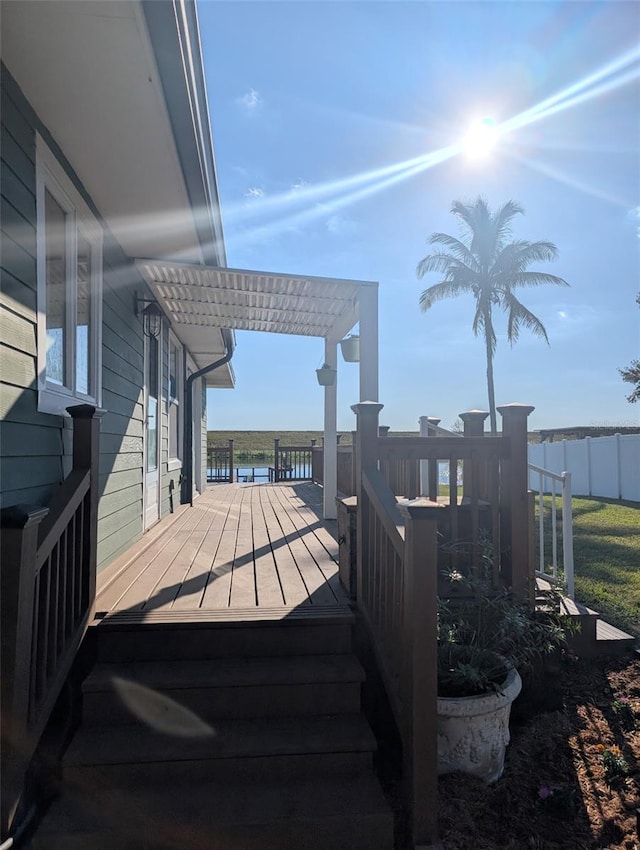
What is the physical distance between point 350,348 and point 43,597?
4189mm

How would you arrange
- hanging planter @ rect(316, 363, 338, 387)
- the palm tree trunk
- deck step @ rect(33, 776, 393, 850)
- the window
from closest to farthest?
deck step @ rect(33, 776, 393, 850)
hanging planter @ rect(316, 363, 338, 387)
the window
the palm tree trunk

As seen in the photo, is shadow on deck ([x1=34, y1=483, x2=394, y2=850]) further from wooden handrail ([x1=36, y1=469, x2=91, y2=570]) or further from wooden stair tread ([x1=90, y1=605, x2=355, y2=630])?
wooden handrail ([x1=36, y1=469, x2=91, y2=570])

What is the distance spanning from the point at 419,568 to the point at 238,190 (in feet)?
17.6

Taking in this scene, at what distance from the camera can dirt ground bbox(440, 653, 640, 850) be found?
5.57 feet

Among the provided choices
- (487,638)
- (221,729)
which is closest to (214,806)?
(221,729)

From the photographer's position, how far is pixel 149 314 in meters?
4.50

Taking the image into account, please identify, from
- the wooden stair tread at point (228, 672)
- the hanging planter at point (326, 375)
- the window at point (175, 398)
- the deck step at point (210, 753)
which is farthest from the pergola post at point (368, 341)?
the deck step at point (210, 753)

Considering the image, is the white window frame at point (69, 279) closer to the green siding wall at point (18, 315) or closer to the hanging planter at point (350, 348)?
the green siding wall at point (18, 315)

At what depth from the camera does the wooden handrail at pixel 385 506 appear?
189cm

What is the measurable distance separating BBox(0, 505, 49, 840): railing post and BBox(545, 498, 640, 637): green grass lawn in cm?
329

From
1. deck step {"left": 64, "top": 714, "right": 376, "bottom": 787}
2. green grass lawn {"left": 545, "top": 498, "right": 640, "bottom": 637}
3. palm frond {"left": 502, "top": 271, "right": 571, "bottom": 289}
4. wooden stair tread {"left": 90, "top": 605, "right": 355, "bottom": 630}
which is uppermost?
palm frond {"left": 502, "top": 271, "right": 571, "bottom": 289}

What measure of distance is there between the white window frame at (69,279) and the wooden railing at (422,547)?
1483 millimetres

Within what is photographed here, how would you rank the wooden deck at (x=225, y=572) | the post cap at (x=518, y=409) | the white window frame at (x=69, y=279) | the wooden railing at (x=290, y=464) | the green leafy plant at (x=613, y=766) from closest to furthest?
the green leafy plant at (x=613, y=766)
the white window frame at (x=69, y=279)
the wooden deck at (x=225, y=572)
the post cap at (x=518, y=409)
the wooden railing at (x=290, y=464)

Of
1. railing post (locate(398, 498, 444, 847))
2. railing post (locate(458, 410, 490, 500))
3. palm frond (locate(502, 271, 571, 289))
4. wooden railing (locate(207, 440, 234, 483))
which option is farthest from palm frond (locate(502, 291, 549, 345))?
railing post (locate(398, 498, 444, 847))
